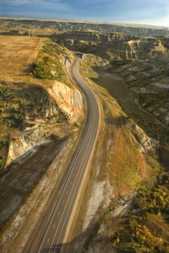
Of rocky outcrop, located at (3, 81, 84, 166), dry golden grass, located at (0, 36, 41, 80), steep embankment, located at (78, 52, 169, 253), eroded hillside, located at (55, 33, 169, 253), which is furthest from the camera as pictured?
dry golden grass, located at (0, 36, 41, 80)

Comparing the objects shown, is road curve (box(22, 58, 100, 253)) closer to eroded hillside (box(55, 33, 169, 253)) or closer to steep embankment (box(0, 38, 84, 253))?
steep embankment (box(0, 38, 84, 253))

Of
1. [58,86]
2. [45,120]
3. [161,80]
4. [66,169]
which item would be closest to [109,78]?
[161,80]

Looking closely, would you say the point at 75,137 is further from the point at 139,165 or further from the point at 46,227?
the point at 46,227

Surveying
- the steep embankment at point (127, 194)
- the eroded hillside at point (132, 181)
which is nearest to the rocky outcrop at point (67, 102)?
the eroded hillside at point (132, 181)

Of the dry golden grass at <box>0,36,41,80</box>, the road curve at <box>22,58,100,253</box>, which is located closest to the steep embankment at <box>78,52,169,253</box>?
the road curve at <box>22,58,100,253</box>

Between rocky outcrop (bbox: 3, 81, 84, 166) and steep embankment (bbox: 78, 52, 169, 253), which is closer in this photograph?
steep embankment (bbox: 78, 52, 169, 253)

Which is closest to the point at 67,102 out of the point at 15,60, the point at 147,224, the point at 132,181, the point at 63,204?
the point at 132,181

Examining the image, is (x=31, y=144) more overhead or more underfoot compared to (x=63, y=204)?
more overhead

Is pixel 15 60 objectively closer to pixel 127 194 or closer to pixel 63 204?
pixel 63 204
